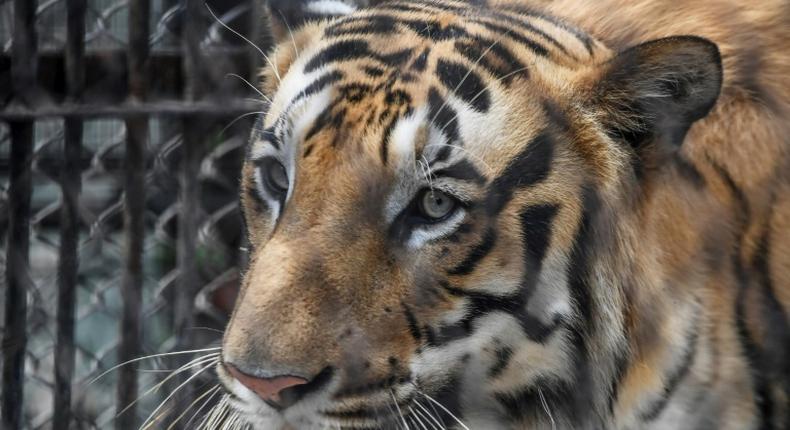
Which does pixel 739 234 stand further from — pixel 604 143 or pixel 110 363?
pixel 110 363

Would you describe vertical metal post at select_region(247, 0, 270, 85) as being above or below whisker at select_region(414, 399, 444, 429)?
above

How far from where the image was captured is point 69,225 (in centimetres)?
199

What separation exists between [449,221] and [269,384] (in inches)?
12.7

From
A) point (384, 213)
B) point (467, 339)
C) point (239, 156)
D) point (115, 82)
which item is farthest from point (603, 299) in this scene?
point (239, 156)

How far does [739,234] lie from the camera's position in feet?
4.85

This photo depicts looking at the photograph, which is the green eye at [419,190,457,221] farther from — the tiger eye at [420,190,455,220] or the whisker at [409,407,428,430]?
the whisker at [409,407,428,430]

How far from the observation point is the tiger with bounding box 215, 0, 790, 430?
1.29 metres

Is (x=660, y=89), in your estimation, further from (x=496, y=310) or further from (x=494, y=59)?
(x=496, y=310)

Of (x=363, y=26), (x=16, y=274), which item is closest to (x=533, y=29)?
(x=363, y=26)

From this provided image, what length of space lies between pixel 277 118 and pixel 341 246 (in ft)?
0.95

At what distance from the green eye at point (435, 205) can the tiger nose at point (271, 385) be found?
28cm

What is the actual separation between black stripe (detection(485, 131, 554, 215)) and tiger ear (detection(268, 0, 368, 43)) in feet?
1.55

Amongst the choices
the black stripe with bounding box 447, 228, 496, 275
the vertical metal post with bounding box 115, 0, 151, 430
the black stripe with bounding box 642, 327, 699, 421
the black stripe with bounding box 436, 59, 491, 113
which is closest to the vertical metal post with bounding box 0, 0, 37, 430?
the vertical metal post with bounding box 115, 0, 151, 430

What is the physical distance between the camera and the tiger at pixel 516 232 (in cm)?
129
